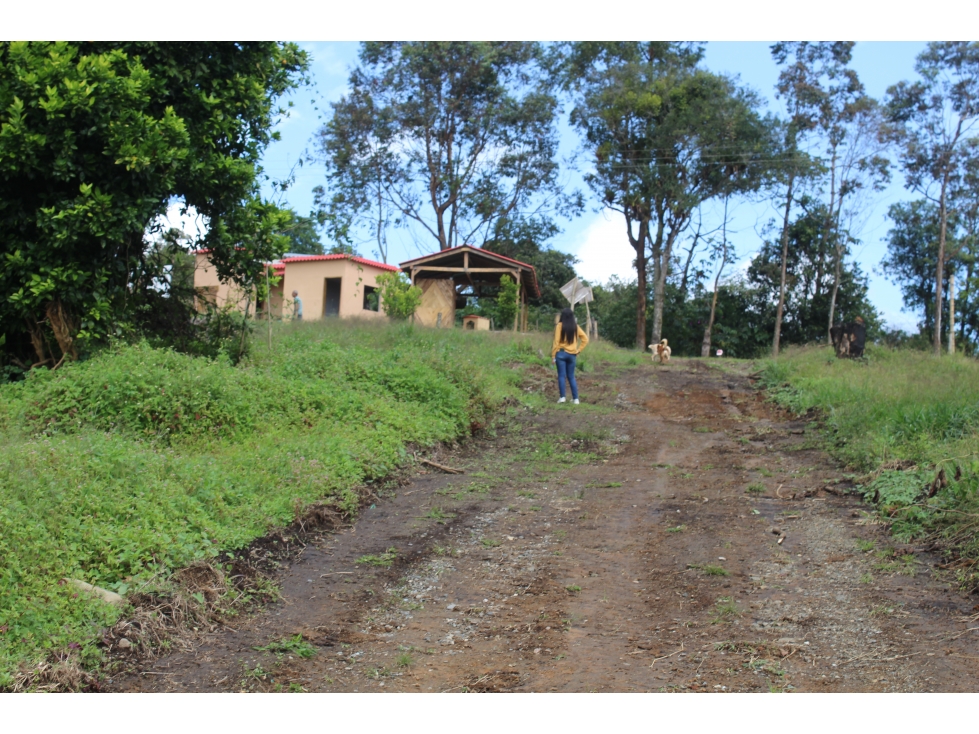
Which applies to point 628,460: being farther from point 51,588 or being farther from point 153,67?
point 153,67

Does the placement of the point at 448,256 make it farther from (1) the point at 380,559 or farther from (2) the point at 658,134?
(1) the point at 380,559

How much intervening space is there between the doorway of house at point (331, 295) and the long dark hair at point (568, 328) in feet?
59.8

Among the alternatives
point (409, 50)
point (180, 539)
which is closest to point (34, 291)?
point (180, 539)

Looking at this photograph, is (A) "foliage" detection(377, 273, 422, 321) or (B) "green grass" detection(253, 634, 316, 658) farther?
(A) "foliage" detection(377, 273, 422, 321)

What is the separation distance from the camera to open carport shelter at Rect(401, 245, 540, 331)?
2672 cm

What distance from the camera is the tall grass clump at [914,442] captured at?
6387 mm

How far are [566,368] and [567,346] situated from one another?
0.44 meters

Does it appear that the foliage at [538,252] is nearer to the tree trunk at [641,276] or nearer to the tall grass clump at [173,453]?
the tree trunk at [641,276]

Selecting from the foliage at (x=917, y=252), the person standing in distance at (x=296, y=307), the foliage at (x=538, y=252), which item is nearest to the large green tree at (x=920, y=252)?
the foliage at (x=917, y=252)

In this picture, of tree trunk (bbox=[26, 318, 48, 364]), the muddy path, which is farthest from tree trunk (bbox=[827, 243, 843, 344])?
tree trunk (bbox=[26, 318, 48, 364])

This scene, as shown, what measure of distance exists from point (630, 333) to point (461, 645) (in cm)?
3537

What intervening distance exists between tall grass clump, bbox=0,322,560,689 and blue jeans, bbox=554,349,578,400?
929mm

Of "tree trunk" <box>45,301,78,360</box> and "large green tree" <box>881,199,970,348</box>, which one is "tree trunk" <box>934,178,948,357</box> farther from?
"tree trunk" <box>45,301,78,360</box>

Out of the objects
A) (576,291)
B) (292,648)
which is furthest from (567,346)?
(292,648)
